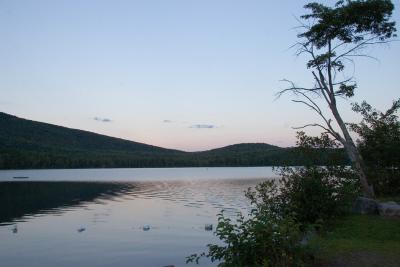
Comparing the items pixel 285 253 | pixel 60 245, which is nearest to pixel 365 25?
pixel 285 253

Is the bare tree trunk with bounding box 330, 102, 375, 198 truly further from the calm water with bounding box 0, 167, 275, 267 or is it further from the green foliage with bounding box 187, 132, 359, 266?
the calm water with bounding box 0, 167, 275, 267

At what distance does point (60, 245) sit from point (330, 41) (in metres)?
18.2

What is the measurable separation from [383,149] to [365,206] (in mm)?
6505

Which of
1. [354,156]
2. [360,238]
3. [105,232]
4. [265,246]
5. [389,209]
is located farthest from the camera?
[105,232]

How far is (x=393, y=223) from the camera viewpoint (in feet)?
54.5

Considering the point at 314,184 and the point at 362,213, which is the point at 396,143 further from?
the point at 314,184

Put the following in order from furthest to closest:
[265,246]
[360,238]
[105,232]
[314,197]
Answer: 1. [105,232]
2. [314,197]
3. [360,238]
4. [265,246]

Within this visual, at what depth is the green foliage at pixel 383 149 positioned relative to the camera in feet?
80.6

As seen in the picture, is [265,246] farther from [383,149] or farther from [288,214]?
[383,149]

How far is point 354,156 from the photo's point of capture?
23297 mm

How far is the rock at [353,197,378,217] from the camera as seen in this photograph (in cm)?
1932

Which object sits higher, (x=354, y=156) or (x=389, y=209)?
(x=354, y=156)

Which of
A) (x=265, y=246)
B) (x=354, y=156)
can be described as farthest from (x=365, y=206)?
(x=265, y=246)

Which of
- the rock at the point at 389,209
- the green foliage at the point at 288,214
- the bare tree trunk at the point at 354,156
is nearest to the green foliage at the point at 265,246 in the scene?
the green foliage at the point at 288,214
